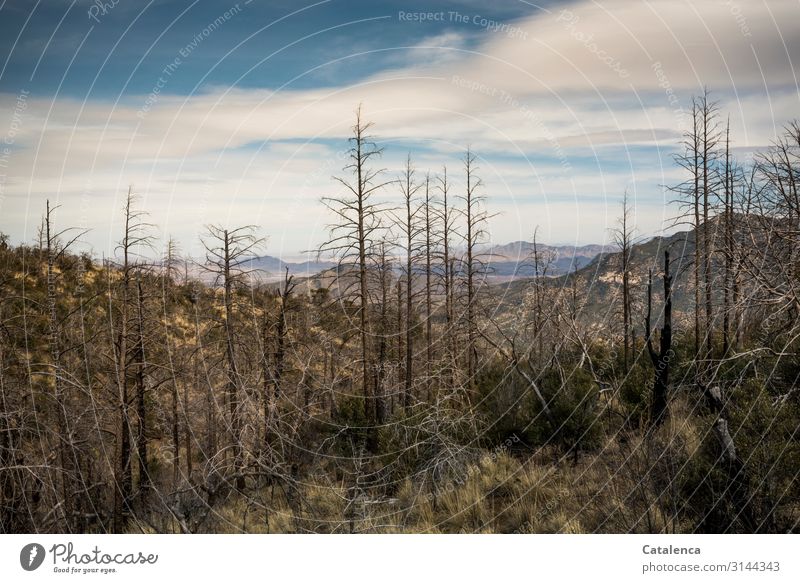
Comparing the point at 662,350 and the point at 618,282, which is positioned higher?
the point at 618,282

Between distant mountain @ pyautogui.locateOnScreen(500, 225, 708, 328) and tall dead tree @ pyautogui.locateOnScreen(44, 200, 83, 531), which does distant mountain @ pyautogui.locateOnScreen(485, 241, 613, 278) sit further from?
tall dead tree @ pyautogui.locateOnScreen(44, 200, 83, 531)

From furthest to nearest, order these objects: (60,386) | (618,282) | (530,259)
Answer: (618,282) < (530,259) < (60,386)

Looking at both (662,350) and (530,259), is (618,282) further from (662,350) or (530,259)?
(662,350)

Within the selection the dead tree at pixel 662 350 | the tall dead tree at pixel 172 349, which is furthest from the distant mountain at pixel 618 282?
the tall dead tree at pixel 172 349

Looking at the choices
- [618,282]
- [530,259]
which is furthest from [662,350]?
[618,282]

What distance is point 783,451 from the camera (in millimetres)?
5863

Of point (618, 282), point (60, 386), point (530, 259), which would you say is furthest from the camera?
point (618, 282)

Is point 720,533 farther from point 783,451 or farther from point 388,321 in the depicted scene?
point 388,321

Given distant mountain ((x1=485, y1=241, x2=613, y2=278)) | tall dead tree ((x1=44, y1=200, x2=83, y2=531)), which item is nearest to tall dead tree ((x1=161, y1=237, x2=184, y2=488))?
tall dead tree ((x1=44, y1=200, x2=83, y2=531))

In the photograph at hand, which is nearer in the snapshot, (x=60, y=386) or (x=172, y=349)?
(x=60, y=386)

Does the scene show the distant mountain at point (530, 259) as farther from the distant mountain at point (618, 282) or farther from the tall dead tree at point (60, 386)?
the tall dead tree at point (60, 386)

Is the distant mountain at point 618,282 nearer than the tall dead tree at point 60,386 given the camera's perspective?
No
